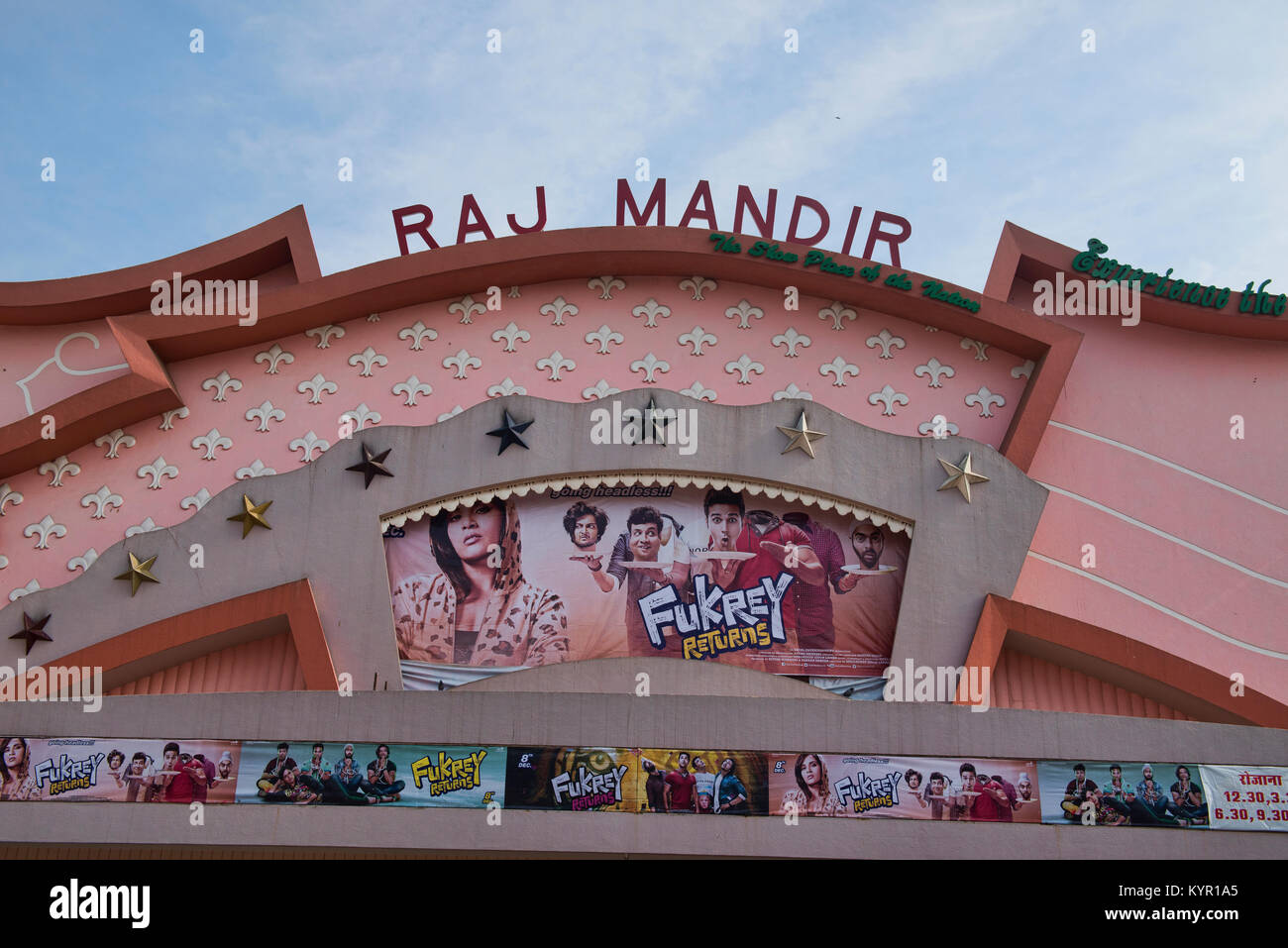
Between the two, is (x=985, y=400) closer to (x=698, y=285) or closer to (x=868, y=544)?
(x=868, y=544)

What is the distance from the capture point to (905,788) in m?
10.6

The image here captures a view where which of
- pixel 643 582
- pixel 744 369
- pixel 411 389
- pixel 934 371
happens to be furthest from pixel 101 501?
pixel 934 371

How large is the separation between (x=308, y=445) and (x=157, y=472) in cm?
189

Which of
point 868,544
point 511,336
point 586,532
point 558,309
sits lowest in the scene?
point 868,544

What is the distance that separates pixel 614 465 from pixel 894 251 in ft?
16.5

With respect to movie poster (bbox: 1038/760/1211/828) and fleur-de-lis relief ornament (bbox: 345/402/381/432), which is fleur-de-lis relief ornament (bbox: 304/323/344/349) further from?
movie poster (bbox: 1038/760/1211/828)

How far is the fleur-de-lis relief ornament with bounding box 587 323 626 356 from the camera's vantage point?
50.2ft

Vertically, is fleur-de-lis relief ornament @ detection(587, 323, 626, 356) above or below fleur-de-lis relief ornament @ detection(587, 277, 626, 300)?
below

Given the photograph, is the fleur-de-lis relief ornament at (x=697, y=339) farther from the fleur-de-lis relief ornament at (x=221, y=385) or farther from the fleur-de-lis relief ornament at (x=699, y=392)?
the fleur-de-lis relief ornament at (x=221, y=385)

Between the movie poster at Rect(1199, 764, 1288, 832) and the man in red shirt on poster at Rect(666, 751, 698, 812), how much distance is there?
458 cm

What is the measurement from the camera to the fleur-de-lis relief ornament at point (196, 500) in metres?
14.5

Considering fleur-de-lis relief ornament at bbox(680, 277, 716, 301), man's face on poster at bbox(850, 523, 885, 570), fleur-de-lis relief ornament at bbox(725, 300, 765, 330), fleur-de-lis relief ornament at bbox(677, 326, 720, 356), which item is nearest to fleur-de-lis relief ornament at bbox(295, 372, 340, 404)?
fleur-de-lis relief ornament at bbox(677, 326, 720, 356)

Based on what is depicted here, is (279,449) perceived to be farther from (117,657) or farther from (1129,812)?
(1129,812)
